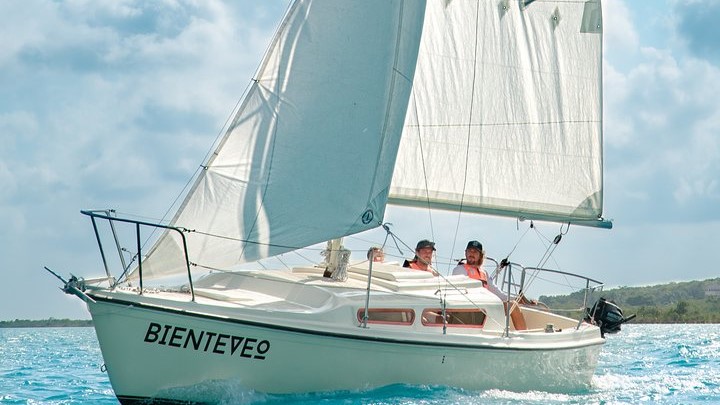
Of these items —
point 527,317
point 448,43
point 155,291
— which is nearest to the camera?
point 155,291

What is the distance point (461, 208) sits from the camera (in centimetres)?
1797

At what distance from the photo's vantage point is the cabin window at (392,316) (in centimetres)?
1406

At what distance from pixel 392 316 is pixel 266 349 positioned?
2.14 meters

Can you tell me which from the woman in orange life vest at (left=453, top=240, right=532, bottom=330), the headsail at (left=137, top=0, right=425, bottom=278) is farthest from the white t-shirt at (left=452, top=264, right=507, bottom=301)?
the headsail at (left=137, top=0, right=425, bottom=278)

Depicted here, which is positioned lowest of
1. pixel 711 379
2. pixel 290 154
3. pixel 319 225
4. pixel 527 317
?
pixel 711 379

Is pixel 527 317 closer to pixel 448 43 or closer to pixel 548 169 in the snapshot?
pixel 548 169

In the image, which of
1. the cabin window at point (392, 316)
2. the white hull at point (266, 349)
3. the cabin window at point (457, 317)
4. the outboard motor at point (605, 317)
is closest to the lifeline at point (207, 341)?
the white hull at point (266, 349)

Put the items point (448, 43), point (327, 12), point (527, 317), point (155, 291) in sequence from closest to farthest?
point (155, 291) < point (327, 12) < point (448, 43) < point (527, 317)

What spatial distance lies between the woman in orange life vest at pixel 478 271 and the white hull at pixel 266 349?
1.99 meters

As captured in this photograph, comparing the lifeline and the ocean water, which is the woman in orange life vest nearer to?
the ocean water

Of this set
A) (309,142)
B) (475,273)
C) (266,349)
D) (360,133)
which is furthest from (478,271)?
(266,349)

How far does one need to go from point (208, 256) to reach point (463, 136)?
633cm

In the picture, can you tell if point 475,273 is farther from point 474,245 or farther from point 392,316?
point 392,316

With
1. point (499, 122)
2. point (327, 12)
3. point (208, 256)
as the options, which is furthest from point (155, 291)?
point (499, 122)
